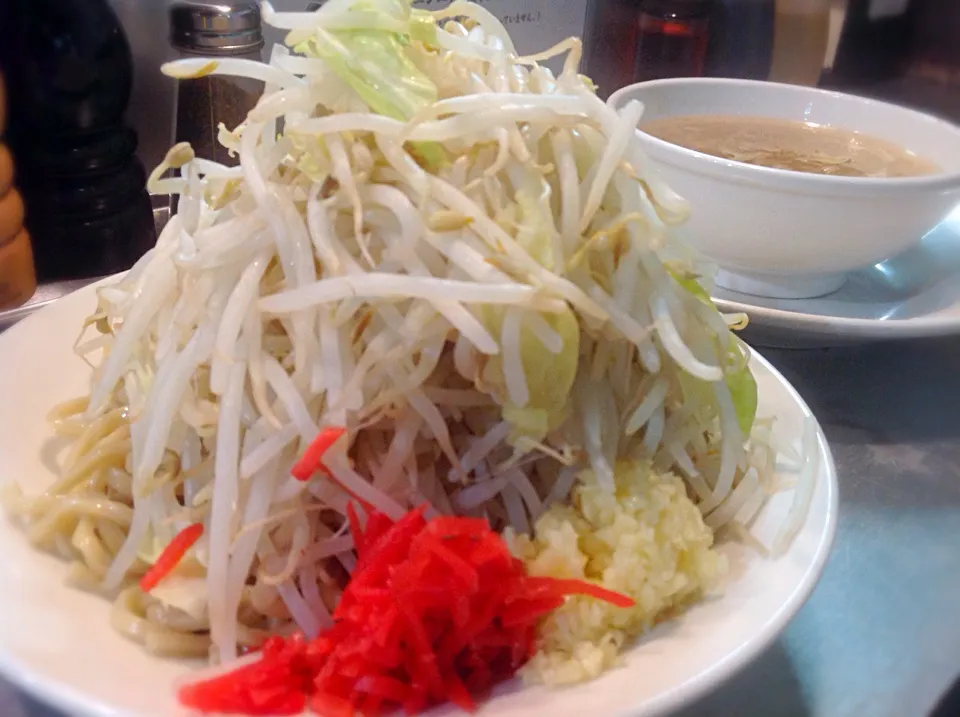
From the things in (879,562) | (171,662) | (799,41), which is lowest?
(879,562)

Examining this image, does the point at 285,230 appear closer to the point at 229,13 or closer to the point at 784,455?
the point at 784,455

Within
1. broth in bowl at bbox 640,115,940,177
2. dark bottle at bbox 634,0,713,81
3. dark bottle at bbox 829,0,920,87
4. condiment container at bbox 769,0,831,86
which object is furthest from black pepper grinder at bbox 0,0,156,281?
dark bottle at bbox 829,0,920,87

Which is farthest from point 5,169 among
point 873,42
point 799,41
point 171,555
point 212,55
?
point 873,42

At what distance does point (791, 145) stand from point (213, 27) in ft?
3.13

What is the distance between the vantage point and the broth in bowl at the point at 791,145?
4.20ft

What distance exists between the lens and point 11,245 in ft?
4.27

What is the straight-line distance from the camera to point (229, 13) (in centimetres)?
135

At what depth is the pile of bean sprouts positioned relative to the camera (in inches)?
25.1

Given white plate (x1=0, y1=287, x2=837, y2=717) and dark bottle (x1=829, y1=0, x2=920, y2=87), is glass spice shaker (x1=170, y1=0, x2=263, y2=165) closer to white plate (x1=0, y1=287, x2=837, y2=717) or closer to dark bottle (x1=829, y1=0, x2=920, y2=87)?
white plate (x1=0, y1=287, x2=837, y2=717)

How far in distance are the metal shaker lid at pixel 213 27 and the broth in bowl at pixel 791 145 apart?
66 centimetres

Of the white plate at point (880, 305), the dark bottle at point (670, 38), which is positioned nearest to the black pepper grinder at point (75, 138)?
the white plate at point (880, 305)

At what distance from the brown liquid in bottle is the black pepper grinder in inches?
3.3

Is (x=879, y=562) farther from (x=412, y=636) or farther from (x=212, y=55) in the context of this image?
(x=212, y=55)

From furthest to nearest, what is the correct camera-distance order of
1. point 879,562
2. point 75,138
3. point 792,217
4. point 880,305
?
point 75,138 → point 880,305 → point 792,217 → point 879,562
